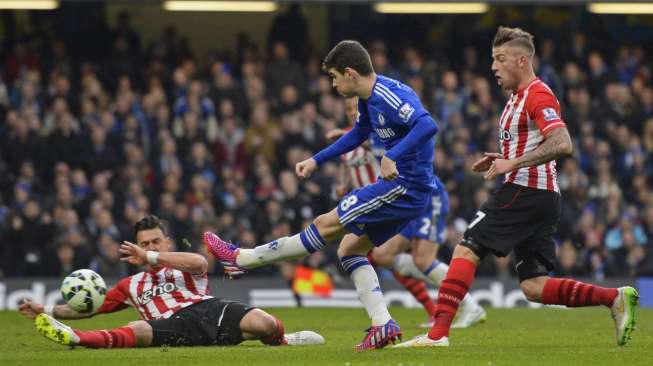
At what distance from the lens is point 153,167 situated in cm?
2095

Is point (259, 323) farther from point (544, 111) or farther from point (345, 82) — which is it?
point (544, 111)

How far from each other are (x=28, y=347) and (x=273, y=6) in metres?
12.3

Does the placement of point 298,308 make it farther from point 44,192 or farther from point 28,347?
point 28,347

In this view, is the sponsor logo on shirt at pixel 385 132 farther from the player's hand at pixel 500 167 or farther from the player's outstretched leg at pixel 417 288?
the player's outstretched leg at pixel 417 288

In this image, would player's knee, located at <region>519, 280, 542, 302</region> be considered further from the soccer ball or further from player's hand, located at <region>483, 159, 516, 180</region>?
the soccer ball

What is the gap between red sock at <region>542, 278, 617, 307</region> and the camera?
9883 millimetres

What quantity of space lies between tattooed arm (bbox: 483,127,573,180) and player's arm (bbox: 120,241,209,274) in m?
2.47

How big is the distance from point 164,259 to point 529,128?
287 centimetres

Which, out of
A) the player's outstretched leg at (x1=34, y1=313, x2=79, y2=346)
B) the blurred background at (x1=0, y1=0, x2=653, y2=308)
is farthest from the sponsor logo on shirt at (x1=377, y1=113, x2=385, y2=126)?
the blurred background at (x1=0, y1=0, x2=653, y2=308)

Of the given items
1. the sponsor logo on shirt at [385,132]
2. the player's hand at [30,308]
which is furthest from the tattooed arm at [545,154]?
the player's hand at [30,308]

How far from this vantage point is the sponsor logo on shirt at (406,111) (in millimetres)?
9586

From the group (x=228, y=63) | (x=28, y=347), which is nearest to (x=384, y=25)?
(x=228, y=63)

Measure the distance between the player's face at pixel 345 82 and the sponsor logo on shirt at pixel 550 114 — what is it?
1456 millimetres

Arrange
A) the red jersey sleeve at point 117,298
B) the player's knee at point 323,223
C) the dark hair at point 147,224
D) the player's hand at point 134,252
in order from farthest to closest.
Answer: the red jersey sleeve at point 117,298
the dark hair at point 147,224
the player's knee at point 323,223
the player's hand at point 134,252
